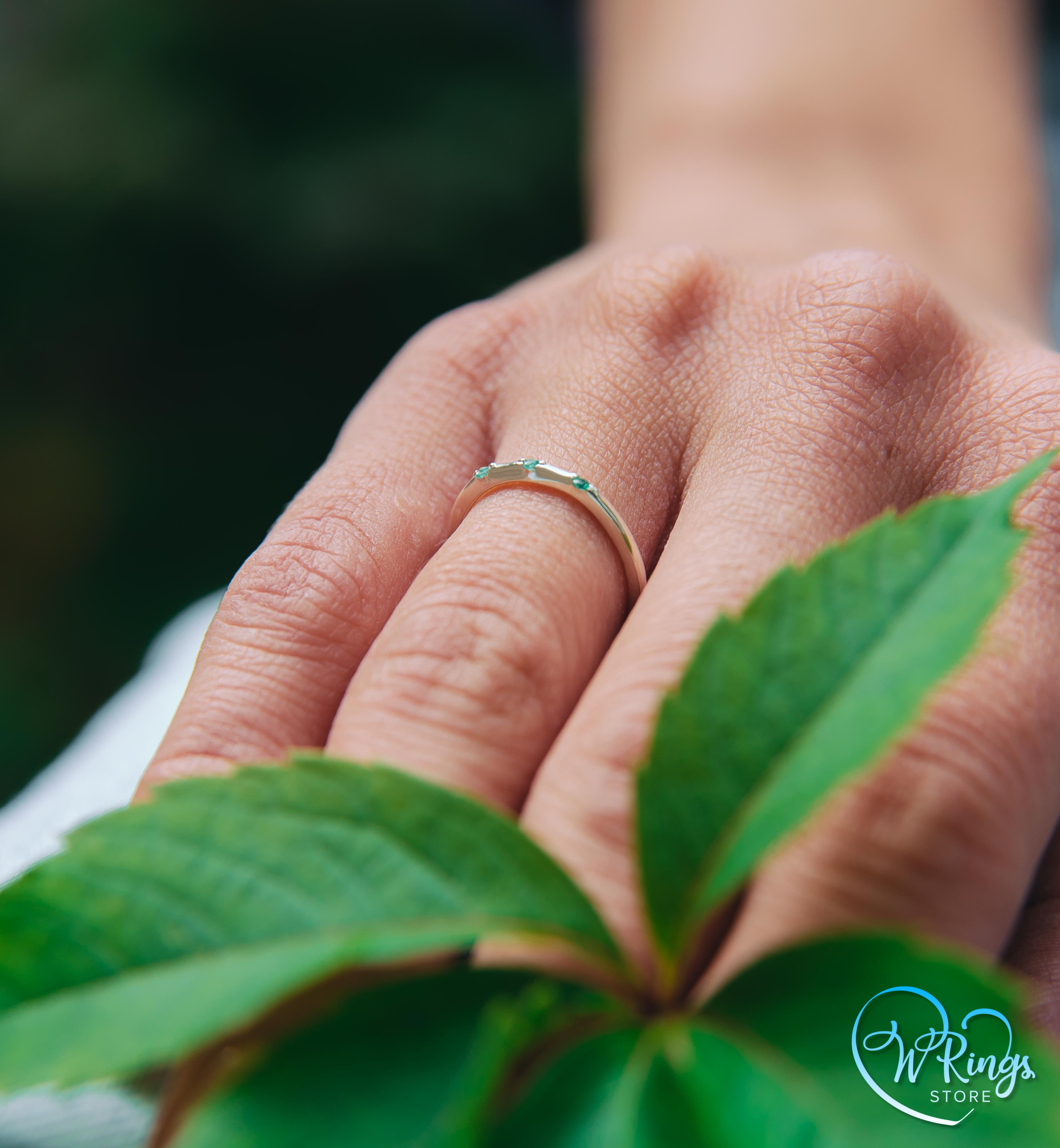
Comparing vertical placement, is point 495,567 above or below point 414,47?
below

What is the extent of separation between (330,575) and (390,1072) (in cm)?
55

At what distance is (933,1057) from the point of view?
399 mm

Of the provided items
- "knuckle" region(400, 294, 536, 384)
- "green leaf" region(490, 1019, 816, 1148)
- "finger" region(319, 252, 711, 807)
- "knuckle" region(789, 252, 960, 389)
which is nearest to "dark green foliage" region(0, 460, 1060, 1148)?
"green leaf" region(490, 1019, 816, 1148)

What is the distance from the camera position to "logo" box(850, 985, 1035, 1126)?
34cm

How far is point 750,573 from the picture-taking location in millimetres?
705

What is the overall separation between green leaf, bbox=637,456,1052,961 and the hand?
Result: 126mm

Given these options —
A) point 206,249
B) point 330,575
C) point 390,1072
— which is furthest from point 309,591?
point 206,249

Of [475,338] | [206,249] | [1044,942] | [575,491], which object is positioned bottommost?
[1044,942]

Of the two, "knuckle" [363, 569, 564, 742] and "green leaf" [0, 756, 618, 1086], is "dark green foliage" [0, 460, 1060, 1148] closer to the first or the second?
"green leaf" [0, 756, 618, 1086]

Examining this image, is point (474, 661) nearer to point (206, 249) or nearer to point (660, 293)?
point (660, 293)

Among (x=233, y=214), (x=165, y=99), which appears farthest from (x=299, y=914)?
(x=165, y=99)

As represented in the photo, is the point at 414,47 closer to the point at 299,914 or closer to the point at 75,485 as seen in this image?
the point at 75,485

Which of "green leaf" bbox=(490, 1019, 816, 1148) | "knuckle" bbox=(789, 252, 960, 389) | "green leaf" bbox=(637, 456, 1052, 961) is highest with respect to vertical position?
"knuckle" bbox=(789, 252, 960, 389)

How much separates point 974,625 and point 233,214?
2200 mm
